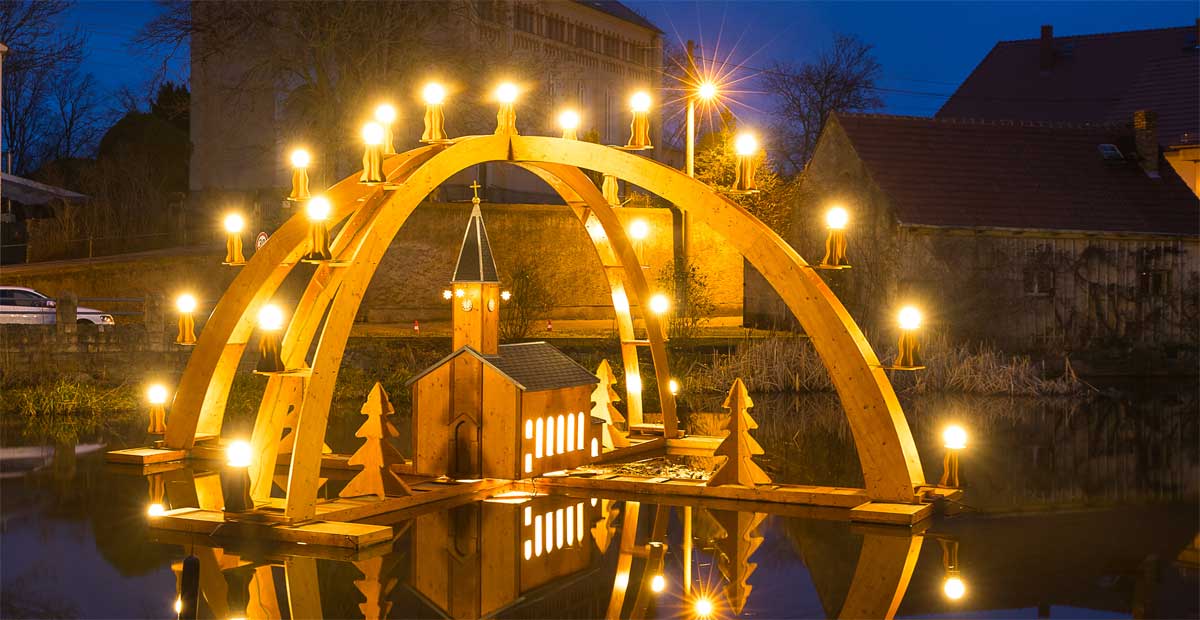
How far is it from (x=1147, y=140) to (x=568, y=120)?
1998 cm

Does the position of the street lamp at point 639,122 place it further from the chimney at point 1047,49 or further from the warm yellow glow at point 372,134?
the chimney at point 1047,49

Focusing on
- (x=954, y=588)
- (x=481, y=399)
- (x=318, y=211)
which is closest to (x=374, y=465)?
(x=481, y=399)

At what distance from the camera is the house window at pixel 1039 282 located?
2525 cm

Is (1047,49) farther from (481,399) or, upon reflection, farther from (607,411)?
(481,399)

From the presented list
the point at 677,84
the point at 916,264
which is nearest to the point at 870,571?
the point at 916,264

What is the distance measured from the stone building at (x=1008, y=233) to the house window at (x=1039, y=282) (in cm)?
3

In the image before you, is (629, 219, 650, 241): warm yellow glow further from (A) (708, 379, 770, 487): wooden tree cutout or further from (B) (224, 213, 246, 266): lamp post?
(B) (224, 213, 246, 266): lamp post

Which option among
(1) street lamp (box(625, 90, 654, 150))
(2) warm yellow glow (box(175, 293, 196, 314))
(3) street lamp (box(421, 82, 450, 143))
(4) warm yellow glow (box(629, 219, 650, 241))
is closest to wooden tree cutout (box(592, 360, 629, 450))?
(4) warm yellow glow (box(629, 219, 650, 241))

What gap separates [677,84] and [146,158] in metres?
23.9

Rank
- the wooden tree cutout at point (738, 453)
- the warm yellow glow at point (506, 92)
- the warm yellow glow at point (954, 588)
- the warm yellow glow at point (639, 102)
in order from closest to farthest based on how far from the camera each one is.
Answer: the warm yellow glow at point (954, 588) → the wooden tree cutout at point (738, 453) → the warm yellow glow at point (506, 92) → the warm yellow glow at point (639, 102)

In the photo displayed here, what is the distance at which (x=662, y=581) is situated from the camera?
327 inches

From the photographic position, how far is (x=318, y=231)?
374 inches

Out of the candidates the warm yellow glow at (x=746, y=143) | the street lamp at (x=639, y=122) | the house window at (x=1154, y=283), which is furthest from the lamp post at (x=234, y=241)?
the house window at (x=1154, y=283)

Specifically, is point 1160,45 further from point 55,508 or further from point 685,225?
point 55,508
